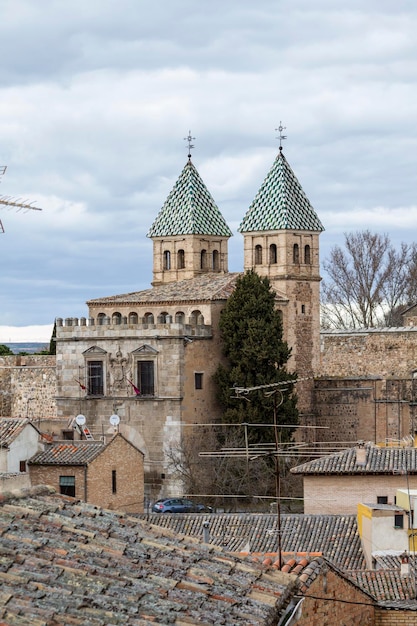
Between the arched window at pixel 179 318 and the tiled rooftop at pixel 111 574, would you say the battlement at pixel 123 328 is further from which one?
the tiled rooftop at pixel 111 574

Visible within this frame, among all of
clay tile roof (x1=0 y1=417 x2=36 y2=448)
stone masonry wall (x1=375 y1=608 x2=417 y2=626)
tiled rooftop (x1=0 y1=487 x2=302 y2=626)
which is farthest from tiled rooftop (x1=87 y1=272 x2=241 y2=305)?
tiled rooftop (x1=0 y1=487 x2=302 y2=626)

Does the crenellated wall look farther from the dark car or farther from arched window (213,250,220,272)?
arched window (213,250,220,272)


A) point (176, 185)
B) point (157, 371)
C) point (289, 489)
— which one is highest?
point (176, 185)

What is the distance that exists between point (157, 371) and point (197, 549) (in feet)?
119

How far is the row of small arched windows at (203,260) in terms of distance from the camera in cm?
5716

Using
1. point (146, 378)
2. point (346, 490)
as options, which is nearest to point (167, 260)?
point (146, 378)

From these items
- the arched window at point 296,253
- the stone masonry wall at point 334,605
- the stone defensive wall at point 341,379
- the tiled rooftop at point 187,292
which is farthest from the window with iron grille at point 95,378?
the stone masonry wall at point 334,605

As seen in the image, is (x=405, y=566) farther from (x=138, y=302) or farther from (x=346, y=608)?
(x=138, y=302)

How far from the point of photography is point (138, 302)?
52.2 meters

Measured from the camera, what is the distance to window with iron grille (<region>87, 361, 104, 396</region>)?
1970 inches

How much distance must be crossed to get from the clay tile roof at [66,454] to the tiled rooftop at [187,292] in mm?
13030

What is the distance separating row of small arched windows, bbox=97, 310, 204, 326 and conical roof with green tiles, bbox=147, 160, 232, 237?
5.67 metres

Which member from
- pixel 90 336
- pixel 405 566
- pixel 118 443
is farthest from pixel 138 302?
pixel 405 566

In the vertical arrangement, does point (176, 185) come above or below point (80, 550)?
above
